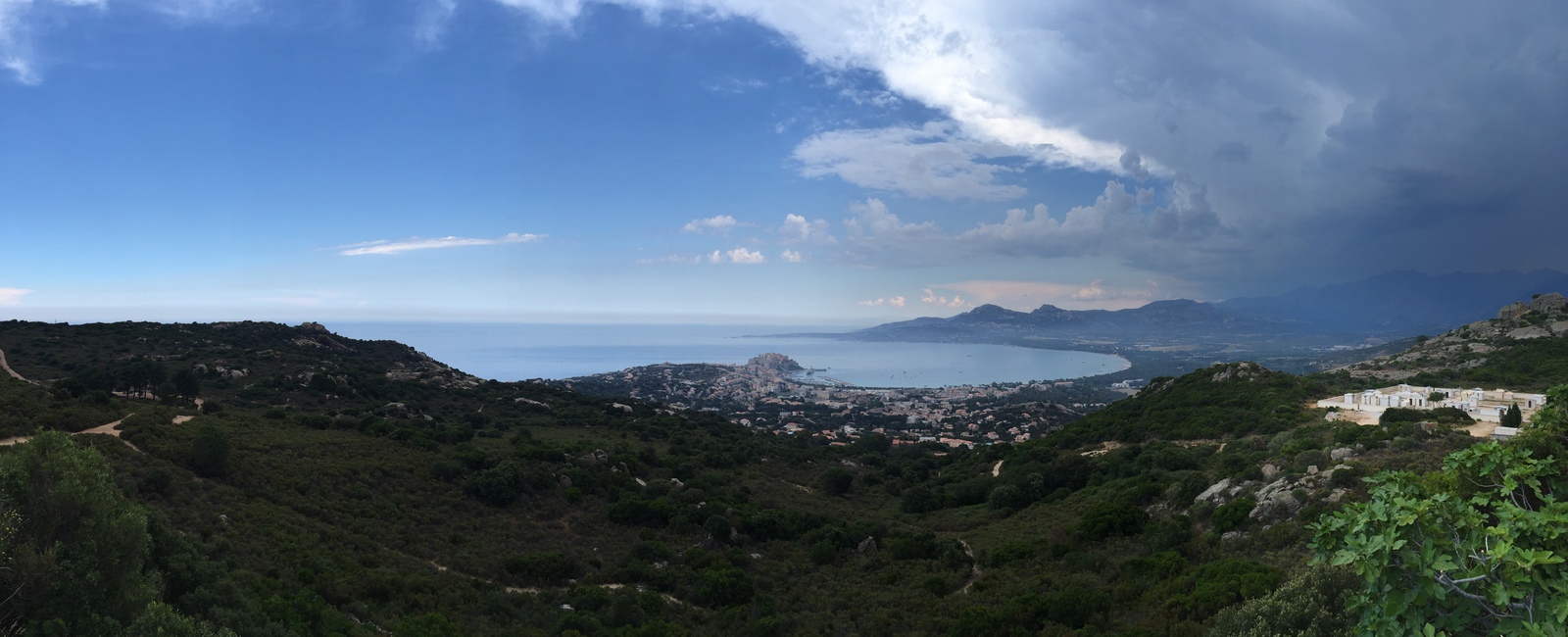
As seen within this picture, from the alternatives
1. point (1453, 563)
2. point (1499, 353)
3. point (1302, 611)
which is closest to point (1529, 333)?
point (1499, 353)

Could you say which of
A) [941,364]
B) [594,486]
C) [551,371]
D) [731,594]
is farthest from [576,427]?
[941,364]

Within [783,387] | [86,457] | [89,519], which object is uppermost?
[86,457]

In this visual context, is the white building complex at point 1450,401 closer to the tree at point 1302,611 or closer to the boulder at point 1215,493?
the boulder at point 1215,493

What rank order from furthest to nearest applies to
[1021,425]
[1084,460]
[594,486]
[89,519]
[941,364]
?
1. [941,364]
2. [1021,425]
3. [1084,460]
4. [594,486]
5. [89,519]

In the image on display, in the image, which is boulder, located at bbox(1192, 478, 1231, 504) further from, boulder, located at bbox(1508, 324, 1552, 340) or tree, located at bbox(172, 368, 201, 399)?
tree, located at bbox(172, 368, 201, 399)

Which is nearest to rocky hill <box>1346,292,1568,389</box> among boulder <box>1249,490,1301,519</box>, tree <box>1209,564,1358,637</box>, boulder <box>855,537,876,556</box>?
boulder <box>1249,490,1301,519</box>

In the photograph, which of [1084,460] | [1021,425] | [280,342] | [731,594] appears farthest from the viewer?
[1021,425]

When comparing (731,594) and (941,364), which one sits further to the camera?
(941,364)

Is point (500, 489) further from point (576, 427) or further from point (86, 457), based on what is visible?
point (576, 427)
